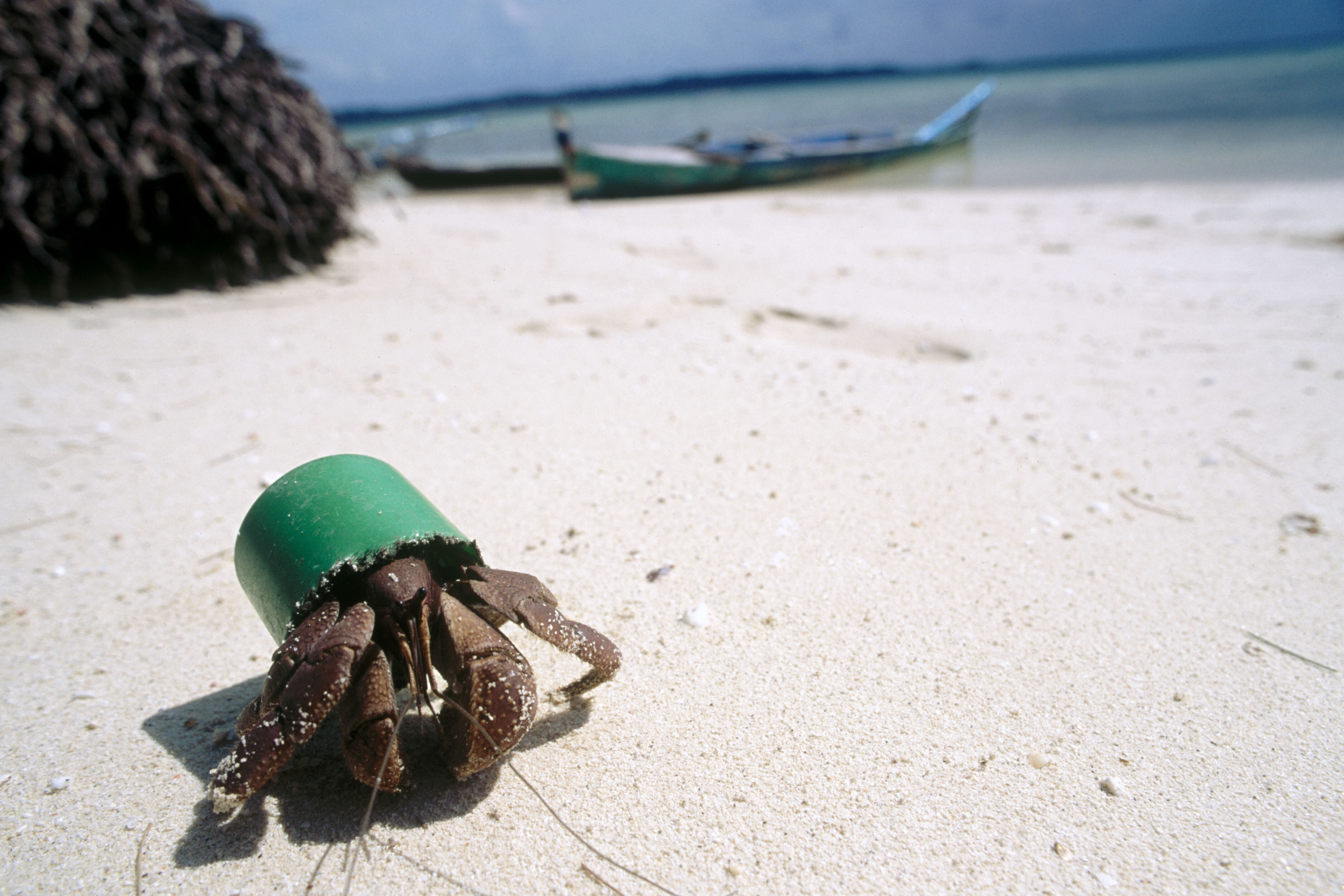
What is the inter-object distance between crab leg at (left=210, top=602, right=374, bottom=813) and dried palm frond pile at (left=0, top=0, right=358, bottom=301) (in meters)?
4.58

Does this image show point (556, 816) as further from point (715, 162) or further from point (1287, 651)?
point (715, 162)

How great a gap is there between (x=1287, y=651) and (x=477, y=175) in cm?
1538

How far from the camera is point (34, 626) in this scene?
2.23 meters

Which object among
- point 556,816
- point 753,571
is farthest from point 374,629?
point 753,571

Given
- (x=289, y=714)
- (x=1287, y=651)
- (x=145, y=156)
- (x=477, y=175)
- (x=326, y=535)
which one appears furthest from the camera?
(x=477, y=175)

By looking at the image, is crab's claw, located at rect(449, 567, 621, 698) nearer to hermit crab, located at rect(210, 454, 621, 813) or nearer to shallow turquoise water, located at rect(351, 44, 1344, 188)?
hermit crab, located at rect(210, 454, 621, 813)

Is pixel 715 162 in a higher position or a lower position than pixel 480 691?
lower

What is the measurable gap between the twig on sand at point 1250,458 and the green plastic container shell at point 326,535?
3.16m

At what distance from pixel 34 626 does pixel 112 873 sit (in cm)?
113

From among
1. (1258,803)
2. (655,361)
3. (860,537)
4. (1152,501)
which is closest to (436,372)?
(655,361)

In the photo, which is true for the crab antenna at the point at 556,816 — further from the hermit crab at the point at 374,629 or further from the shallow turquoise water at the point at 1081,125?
the shallow turquoise water at the point at 1081,125

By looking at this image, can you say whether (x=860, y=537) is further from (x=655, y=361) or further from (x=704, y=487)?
(x=655, y=361)

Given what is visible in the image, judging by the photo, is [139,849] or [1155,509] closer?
[139,849]

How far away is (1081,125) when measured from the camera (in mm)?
20312
